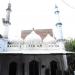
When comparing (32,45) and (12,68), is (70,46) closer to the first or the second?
(32,45)

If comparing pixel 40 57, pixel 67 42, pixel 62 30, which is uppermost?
pixel 62 30

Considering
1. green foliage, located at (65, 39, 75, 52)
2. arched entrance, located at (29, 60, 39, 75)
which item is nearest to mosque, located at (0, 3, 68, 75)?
arched entrance, located at (29, 60, 39, 75)

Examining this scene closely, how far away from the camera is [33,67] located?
17.5 m

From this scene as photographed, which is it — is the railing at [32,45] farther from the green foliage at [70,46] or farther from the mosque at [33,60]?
the green foliage at [70,46]

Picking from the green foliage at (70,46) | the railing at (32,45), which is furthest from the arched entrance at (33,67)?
the green foliage at (70,46)

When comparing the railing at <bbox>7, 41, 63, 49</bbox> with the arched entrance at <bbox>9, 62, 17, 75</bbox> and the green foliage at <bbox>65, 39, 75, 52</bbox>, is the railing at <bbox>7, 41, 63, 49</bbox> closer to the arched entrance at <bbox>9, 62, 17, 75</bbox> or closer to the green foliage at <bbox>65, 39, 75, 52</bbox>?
the green foliage at <bbox>65, 39, 75, 52</bbox>

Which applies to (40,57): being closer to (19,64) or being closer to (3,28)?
(19,64)

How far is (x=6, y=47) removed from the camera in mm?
16516

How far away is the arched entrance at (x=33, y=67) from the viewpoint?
17.3 metres

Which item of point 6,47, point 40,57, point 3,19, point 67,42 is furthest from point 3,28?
point 67,42

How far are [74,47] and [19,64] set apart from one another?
5.17 meters

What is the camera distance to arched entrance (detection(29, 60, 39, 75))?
17328 mm

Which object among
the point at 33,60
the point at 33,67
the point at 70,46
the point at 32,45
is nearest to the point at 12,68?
the point at 33,67

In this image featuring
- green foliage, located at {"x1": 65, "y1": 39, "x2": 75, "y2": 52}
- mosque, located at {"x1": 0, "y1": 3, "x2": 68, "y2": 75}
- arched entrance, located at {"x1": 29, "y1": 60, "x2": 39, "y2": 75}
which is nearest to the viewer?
green foliage, located at {"x1": 65, "y1": 39, "x2": 75, "y2": 52}
